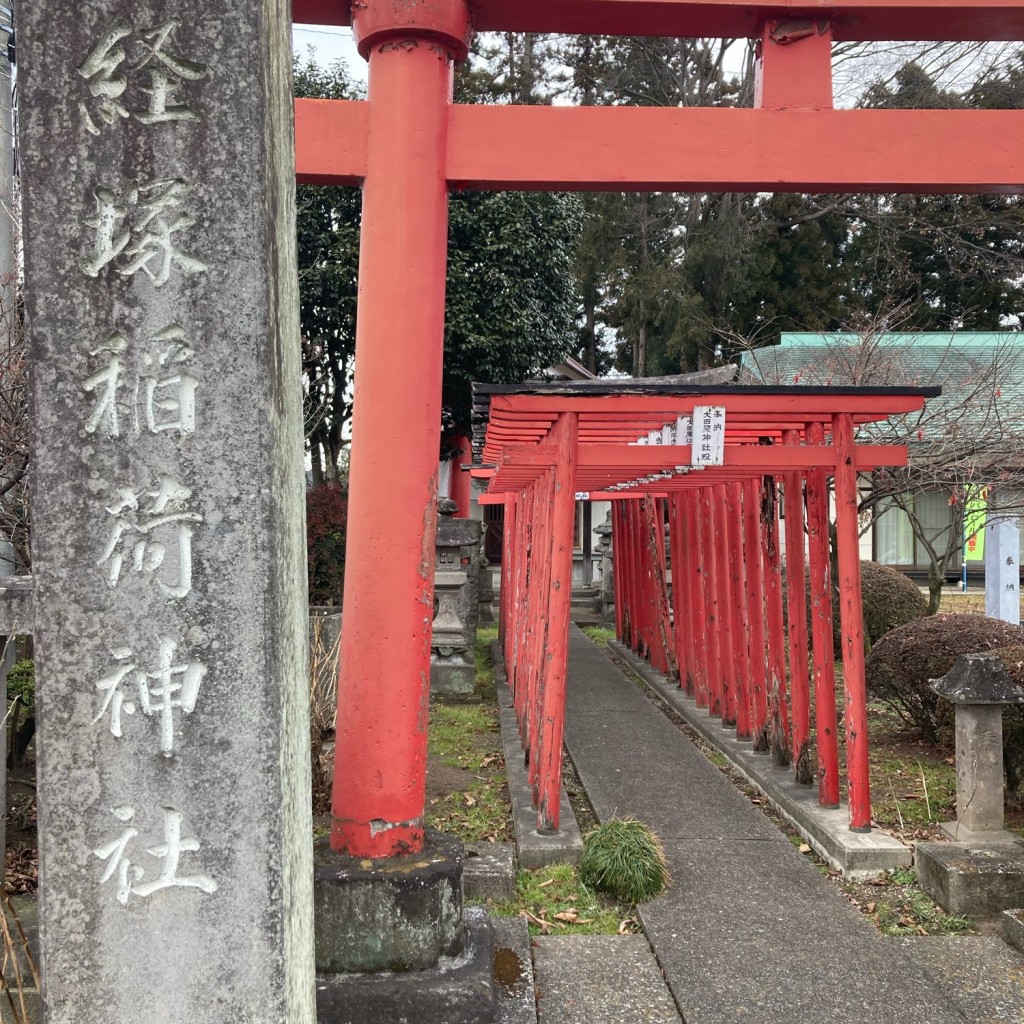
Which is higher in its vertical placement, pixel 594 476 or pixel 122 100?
pixel 122 100

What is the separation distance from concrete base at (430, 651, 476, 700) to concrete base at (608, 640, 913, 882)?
2.61 m

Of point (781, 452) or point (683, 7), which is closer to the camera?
point (683, 7)

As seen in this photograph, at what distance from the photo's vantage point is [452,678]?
10.0m

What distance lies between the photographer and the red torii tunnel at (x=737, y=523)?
497 cm

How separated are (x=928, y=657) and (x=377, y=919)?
5.04 meters

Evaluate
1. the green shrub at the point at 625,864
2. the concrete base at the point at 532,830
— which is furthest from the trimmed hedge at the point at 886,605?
the green shrub at the point at 625,864

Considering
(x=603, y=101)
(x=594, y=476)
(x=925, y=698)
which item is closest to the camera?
(x=925, y=698)

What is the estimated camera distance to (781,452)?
17.2 ft

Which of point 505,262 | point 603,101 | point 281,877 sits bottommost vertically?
point 281,877

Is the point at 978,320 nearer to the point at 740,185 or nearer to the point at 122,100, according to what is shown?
the point at 740,185

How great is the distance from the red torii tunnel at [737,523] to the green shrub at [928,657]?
41.8 inches

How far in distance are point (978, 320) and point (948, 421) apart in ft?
41.4

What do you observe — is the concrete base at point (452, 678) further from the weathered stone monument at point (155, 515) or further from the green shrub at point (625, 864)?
the weathered stone monument at point (155, 515)

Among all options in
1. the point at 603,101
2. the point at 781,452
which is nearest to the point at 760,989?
the point at 781,452
